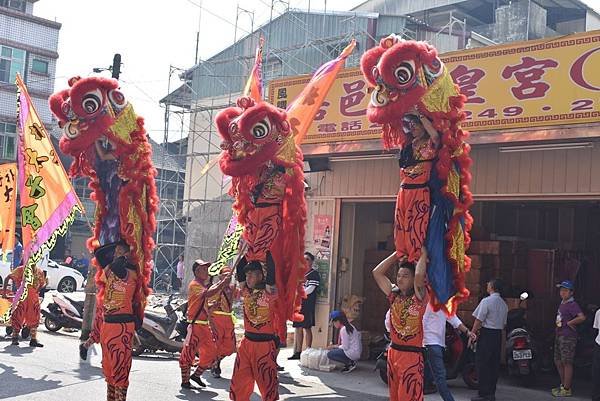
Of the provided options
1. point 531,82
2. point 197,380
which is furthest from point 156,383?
point 531,82

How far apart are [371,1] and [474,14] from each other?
4084 millimetres

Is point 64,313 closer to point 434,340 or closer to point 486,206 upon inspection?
point 486,206

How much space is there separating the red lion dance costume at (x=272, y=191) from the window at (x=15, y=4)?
2859 cm

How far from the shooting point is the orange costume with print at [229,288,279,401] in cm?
621

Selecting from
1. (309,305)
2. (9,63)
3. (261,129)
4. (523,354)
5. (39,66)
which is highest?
(39,66)

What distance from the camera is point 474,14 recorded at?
2667cm

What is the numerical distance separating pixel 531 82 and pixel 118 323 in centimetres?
549

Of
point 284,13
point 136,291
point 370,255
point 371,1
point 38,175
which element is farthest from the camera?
point 371,1

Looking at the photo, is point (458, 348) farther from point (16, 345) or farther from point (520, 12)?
point (520, 12)

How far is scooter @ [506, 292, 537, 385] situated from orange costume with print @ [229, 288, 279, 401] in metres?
4.49

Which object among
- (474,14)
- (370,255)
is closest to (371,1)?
(474,14)

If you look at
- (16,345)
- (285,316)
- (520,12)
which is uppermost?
(520,12)

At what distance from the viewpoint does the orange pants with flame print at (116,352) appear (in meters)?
6.22

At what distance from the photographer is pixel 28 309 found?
11.5m
